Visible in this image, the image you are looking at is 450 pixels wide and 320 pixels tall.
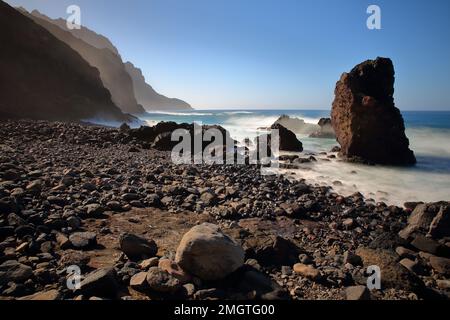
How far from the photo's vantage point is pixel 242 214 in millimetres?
6305

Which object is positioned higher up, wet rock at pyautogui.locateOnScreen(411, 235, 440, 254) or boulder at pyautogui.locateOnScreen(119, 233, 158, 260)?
boulder at pyautogui.locateOnScreen(119, 233, 158, 260)

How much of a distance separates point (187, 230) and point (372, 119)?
13.3 m

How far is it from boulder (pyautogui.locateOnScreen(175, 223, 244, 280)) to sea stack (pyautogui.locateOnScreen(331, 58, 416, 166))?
13.4m

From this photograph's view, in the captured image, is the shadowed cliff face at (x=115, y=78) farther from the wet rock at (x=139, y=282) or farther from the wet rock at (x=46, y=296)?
the wet rock at (x=46, y=296)

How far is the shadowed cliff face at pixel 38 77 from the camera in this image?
100 feet

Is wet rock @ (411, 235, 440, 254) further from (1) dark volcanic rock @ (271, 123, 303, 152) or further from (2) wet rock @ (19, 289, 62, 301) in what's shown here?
(1) dark volcanic rock @ (271, 123, 303, 152)

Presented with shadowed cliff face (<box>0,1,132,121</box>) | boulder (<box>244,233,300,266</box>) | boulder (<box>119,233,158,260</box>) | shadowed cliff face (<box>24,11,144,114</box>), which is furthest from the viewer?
shadowed cliff face (<box>24,11,144,114</box>)

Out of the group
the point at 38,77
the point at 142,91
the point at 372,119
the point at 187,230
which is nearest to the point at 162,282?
the point at 187,230

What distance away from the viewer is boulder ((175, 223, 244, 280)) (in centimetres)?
339

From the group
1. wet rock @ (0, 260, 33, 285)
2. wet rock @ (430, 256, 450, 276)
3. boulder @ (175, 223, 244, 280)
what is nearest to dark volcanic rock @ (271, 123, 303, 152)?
wet rock @ (430, 256, 450, 276)

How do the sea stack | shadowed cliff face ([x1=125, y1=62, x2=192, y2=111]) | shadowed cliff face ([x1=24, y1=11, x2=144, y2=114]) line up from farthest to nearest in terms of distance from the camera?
shadowed cliff face ([x1=125, y1=62, x2=192, y2=111]) → shadowed cliff face ([x1=24, y1=11, x2=144, y2=114]) → the sea stack

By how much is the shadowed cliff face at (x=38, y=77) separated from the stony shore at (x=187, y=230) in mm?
25671
